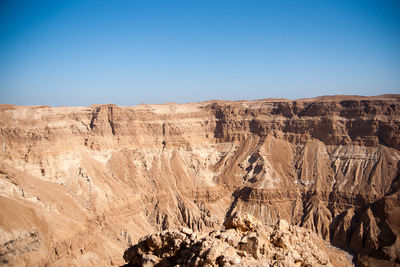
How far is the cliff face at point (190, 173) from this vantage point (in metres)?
42.5

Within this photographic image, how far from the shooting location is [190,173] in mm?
65750

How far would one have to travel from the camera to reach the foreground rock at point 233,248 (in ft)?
48.4

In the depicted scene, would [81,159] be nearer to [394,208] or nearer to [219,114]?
[219,114]

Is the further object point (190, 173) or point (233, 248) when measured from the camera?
point (190, 173)

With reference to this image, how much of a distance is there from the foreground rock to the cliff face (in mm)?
23535

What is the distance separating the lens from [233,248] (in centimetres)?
1537

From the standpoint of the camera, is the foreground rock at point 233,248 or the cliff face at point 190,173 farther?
the cliff face at point 190,173

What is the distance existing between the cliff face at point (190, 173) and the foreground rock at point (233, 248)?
23.5 metres

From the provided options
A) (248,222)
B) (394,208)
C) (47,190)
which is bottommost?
(394,208)

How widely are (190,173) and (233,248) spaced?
50.6m

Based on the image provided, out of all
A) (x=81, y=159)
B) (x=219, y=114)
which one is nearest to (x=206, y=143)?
(x=219, y=114)

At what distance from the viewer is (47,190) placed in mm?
46094

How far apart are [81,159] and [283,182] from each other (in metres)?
35.0

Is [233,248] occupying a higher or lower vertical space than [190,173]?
higher
